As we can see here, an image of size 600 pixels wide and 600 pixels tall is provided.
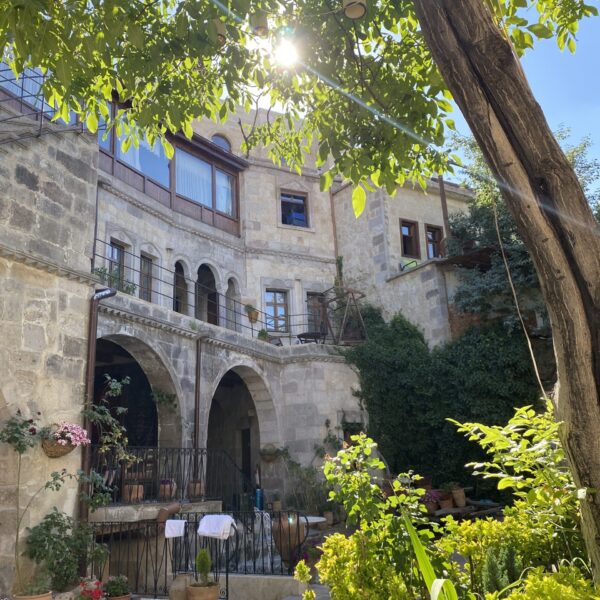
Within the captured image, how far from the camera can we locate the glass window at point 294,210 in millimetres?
19750

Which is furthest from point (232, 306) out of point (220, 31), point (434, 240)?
point (220, 31)

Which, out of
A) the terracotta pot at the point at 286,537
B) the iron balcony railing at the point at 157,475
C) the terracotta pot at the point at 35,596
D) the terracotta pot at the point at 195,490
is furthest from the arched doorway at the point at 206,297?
the terracotta pot at the point at 35,596

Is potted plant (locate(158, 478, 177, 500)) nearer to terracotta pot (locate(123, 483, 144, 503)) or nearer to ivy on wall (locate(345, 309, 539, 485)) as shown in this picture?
terracotta pot (locate(123, 483, 144, 503))

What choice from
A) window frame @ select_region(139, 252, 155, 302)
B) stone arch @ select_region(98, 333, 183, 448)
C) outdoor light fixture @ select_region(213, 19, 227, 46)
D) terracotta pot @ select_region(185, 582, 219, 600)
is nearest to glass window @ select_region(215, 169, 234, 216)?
window frame @ select_region(139, 252, 155, 302)

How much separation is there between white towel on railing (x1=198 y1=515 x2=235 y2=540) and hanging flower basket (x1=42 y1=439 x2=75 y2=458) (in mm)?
2076

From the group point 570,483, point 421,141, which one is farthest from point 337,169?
point 570,483

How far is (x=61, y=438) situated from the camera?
6871 millimetres

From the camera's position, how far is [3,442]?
21.1 feet

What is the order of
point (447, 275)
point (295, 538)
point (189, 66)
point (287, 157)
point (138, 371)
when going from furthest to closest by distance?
point (447, 275) → point (138, 371) → point (295, 538) → point (287, 157) → point (189, 66)

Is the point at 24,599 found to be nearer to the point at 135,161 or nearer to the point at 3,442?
Answer: the point at 3,442

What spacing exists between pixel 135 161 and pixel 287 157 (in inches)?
386

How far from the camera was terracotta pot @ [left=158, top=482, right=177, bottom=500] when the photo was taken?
10052mm

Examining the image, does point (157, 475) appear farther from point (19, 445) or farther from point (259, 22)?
point (259, 22)

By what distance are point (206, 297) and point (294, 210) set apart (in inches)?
196
